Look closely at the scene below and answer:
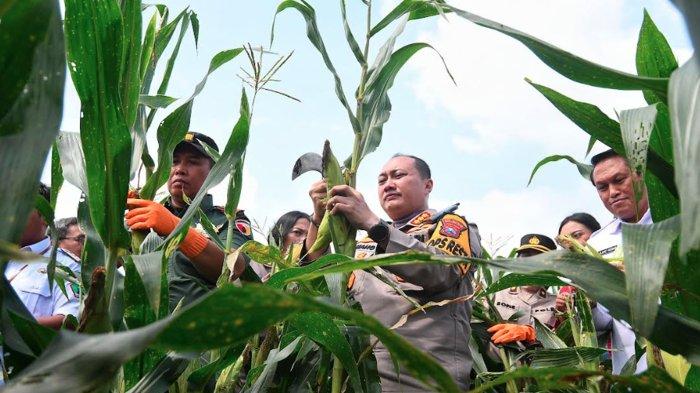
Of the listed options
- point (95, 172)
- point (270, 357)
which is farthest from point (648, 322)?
point (270, 357)

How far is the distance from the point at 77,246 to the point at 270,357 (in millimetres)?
1732

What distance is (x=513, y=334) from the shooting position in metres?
1.88

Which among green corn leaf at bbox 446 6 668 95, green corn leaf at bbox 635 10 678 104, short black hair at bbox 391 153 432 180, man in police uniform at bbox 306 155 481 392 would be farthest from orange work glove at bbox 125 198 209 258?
short black hair at bbox 391 153 432 180

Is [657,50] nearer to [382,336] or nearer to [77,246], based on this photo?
[382,336]

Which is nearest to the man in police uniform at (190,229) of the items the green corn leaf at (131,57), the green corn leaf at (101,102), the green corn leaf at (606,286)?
the green corn leaf at (131,57)

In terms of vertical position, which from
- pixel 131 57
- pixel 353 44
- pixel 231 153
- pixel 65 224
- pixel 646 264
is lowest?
pixel 65 224

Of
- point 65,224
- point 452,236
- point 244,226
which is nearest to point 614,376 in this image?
point 452,236

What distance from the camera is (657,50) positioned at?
2.62 feet

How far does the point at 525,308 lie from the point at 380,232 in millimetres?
1049

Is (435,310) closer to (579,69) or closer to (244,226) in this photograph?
(244,226)

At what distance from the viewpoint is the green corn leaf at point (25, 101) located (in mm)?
533

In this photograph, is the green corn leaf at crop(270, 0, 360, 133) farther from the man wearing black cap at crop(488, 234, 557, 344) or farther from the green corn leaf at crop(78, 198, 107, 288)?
the man wearing black cap at crop(488, 234, 557, 344)

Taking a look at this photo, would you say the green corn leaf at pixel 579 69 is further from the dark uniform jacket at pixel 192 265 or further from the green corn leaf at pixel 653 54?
the dark uniform jacket at pixel 192 265

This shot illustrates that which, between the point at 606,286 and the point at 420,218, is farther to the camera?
the point at 420,218
